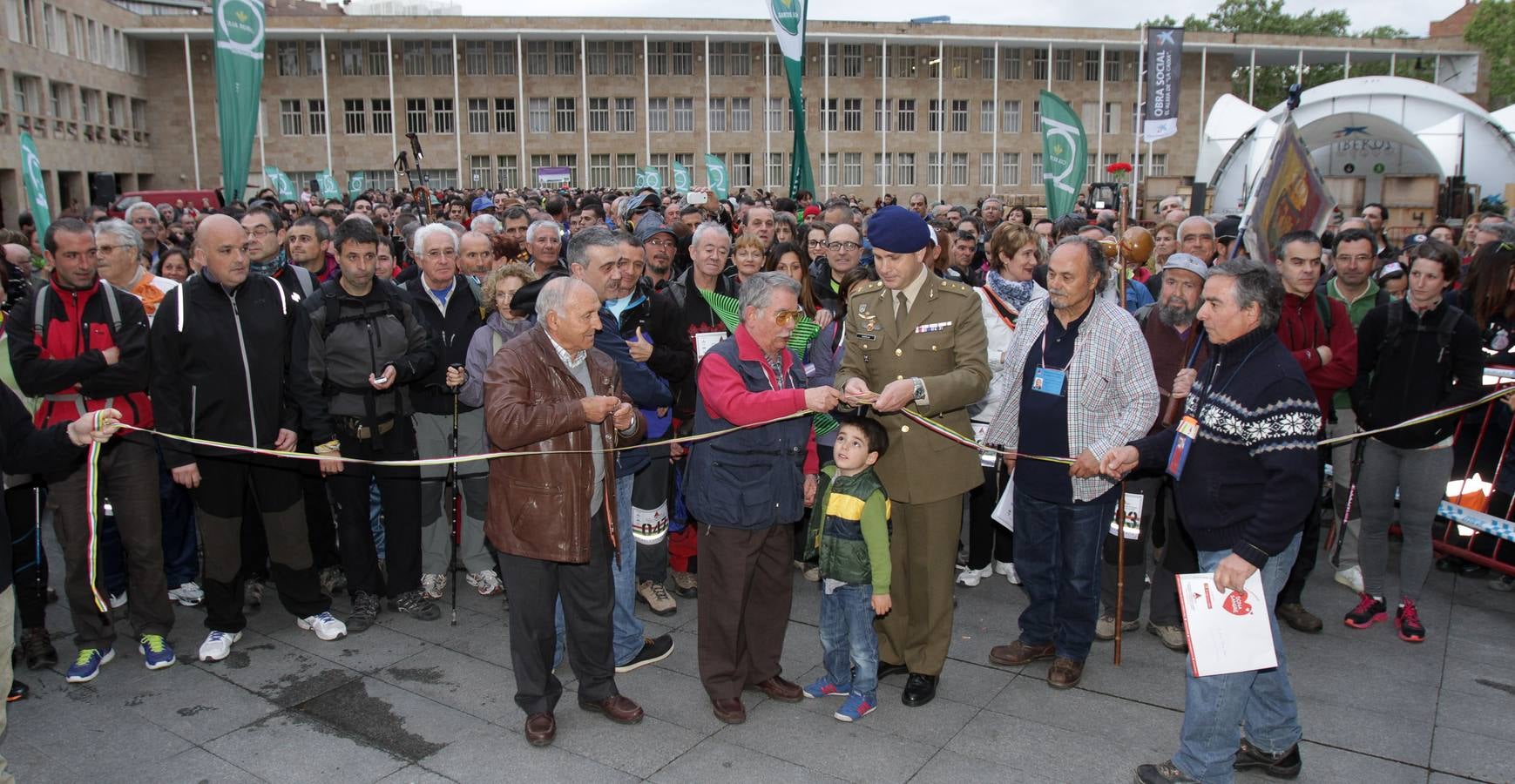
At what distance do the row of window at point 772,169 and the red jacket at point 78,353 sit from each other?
148ft

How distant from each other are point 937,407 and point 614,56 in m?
50.5

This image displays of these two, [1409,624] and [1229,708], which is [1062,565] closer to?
[1229,708]

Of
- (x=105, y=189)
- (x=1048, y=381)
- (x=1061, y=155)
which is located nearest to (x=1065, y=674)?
(x=1048, y=381)

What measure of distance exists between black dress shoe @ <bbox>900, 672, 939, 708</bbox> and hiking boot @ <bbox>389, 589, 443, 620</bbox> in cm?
281

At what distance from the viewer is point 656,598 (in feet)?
19.8

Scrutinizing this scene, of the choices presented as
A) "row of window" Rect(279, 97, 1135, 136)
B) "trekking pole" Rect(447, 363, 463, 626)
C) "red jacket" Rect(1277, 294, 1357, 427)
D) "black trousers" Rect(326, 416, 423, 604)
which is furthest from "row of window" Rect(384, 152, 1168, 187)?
"red jacket" Rect(1277, 294, 1357, 427)

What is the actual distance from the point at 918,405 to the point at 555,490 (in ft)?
5.28

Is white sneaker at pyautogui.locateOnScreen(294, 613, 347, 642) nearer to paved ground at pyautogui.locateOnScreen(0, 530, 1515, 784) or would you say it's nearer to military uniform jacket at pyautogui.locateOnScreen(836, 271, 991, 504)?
paved ground at pyautogui.locateOnScreen(0, 530, 1515, 784)

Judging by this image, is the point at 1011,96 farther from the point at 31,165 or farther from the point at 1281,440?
the point at 1281,440

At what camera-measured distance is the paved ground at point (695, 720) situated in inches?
164

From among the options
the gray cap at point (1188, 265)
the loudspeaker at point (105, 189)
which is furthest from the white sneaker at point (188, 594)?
the loudspeaker at point (105, 189)

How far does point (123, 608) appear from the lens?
605 cm

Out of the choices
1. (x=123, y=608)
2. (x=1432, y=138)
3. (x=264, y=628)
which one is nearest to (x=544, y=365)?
(x=264, y=628)

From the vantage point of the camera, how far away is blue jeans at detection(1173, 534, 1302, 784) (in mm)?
3777
